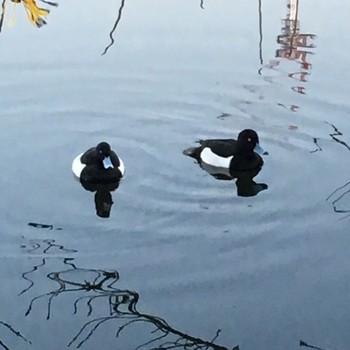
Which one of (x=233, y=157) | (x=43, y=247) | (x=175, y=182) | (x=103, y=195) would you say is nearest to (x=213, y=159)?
(x=233, y=157)

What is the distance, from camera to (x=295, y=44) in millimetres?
11781

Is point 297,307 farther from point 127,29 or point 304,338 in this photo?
point 127,29

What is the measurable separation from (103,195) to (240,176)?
4.86 feet

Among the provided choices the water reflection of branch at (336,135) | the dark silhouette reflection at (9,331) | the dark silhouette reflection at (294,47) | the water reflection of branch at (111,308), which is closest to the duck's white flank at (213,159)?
the water reflection of branch at (336,135)

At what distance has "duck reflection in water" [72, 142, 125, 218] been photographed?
8.50 metres

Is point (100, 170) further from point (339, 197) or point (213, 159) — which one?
point (339, 197)

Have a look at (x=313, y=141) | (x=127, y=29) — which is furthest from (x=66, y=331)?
(x=127, y=29)

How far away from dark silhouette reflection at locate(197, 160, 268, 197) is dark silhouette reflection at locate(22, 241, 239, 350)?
2207 mm

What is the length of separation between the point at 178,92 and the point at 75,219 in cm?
322

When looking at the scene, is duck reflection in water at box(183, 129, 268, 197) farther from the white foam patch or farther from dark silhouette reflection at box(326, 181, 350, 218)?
the white foam patch

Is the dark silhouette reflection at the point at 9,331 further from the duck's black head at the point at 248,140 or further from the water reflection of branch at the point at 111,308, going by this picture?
the duck's black head at the point at 248,140

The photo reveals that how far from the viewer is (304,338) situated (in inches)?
235

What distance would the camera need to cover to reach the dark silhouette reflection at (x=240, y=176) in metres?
8.54

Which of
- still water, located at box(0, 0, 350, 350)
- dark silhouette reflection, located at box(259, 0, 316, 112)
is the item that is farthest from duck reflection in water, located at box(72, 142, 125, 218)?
dark silhouette reflection, located at box(259, 0, 316, 112)
